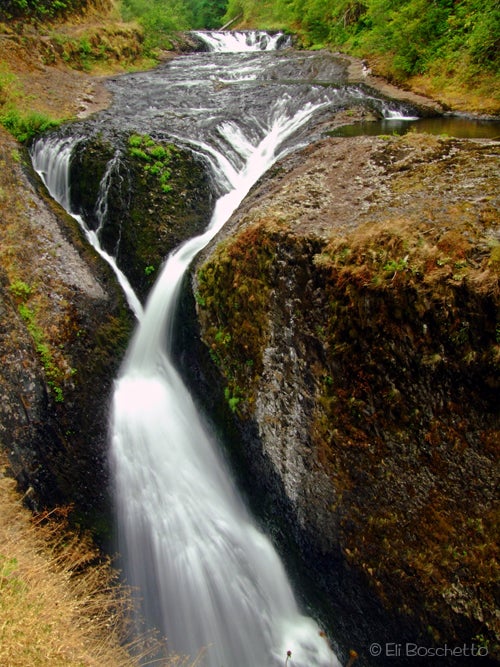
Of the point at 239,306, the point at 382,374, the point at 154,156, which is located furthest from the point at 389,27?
the point at 382,374

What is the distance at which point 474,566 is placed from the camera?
4.07 m

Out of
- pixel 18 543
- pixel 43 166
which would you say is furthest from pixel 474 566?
pixel 43 166

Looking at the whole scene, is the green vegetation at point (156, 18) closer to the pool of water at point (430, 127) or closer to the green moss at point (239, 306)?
the pool of water at point (430, 127)

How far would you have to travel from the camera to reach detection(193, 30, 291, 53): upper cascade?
23819 mm

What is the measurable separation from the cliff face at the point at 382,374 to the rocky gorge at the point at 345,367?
20mm

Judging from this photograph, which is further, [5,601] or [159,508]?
[159,508]

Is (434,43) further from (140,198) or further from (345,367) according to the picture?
(345,367)

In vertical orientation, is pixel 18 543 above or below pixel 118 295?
below

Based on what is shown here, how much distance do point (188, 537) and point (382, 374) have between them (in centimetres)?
395

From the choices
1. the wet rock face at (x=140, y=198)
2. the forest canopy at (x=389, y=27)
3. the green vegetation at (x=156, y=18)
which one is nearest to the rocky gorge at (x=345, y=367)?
the wet rock face at (x=140, y=198)

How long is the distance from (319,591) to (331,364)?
330cm

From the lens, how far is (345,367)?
473cm

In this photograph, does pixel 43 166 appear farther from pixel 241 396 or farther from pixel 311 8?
pixel 311 8

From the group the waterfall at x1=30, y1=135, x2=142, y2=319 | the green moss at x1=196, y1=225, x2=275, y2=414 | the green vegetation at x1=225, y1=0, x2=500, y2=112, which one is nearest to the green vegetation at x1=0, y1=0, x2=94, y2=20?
the waterfall at x1=30, y1=135, x2=142, y2=319
